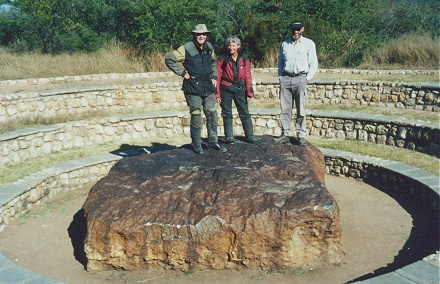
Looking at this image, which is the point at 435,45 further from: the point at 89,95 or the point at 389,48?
the point at 89,95

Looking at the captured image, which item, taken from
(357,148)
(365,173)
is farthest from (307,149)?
(357,148)

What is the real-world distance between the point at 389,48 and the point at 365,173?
8193 millimetres

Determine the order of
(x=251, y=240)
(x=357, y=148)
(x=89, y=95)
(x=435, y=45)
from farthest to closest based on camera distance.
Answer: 1. (x=435, y=45)
2. (x=89, y=95)
3. (x=357, y=148)
4. (x=251, y=240)

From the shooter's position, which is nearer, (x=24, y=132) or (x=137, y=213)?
(x=137, y=213)

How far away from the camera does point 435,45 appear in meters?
14.0

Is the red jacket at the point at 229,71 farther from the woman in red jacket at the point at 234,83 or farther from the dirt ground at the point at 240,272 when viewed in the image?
the dirt ground at the point at 240,272

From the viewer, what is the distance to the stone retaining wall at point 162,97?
10.0 m

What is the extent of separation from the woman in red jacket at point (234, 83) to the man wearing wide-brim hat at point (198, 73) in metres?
0.16

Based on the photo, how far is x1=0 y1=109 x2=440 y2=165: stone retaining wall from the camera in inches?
341

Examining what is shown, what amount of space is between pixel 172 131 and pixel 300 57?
13.8 feet

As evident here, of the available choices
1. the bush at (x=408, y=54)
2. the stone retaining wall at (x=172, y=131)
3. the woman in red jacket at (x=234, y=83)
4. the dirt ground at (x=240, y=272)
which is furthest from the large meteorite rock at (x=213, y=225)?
the bush at (x=408, y=54)

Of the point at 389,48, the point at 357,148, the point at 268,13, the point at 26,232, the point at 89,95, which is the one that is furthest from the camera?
the point at 268,13

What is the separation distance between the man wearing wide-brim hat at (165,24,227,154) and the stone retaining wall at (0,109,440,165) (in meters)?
3.55

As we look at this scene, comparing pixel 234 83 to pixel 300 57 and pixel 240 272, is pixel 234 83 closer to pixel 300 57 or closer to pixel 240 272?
pixel 300 57
